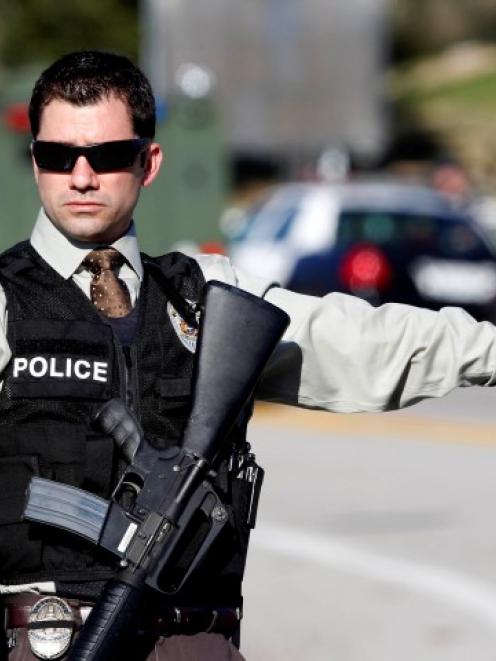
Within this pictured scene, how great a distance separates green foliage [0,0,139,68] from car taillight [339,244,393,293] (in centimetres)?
3453

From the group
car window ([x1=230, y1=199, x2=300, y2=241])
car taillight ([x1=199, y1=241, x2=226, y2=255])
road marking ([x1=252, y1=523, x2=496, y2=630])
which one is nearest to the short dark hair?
road marking ([x1=252, y1=523, x2=496, y2=630])

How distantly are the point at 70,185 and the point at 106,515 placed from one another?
561 millimetres

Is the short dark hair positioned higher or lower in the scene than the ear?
higher

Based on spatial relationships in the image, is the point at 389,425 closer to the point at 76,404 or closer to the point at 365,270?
the point at 365,270

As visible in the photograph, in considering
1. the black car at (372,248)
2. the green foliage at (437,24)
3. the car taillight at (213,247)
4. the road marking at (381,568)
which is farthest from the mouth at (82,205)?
the green foliage at (437,24)

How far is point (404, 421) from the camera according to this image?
14.8 metres

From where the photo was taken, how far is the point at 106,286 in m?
3.63

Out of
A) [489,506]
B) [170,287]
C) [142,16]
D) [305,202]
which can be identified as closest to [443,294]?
[305,202]

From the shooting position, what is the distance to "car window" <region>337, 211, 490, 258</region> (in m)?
17.8

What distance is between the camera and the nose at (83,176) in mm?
3523

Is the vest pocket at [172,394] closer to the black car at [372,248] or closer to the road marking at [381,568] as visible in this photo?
the road marking at [381,568]

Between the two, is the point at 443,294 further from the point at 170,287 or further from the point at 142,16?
the point at 142,16

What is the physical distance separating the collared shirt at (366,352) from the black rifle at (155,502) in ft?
0.78

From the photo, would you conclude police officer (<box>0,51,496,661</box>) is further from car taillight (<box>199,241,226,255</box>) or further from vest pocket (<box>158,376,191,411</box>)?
car taillight (<box>199,241,226,255</box>)
